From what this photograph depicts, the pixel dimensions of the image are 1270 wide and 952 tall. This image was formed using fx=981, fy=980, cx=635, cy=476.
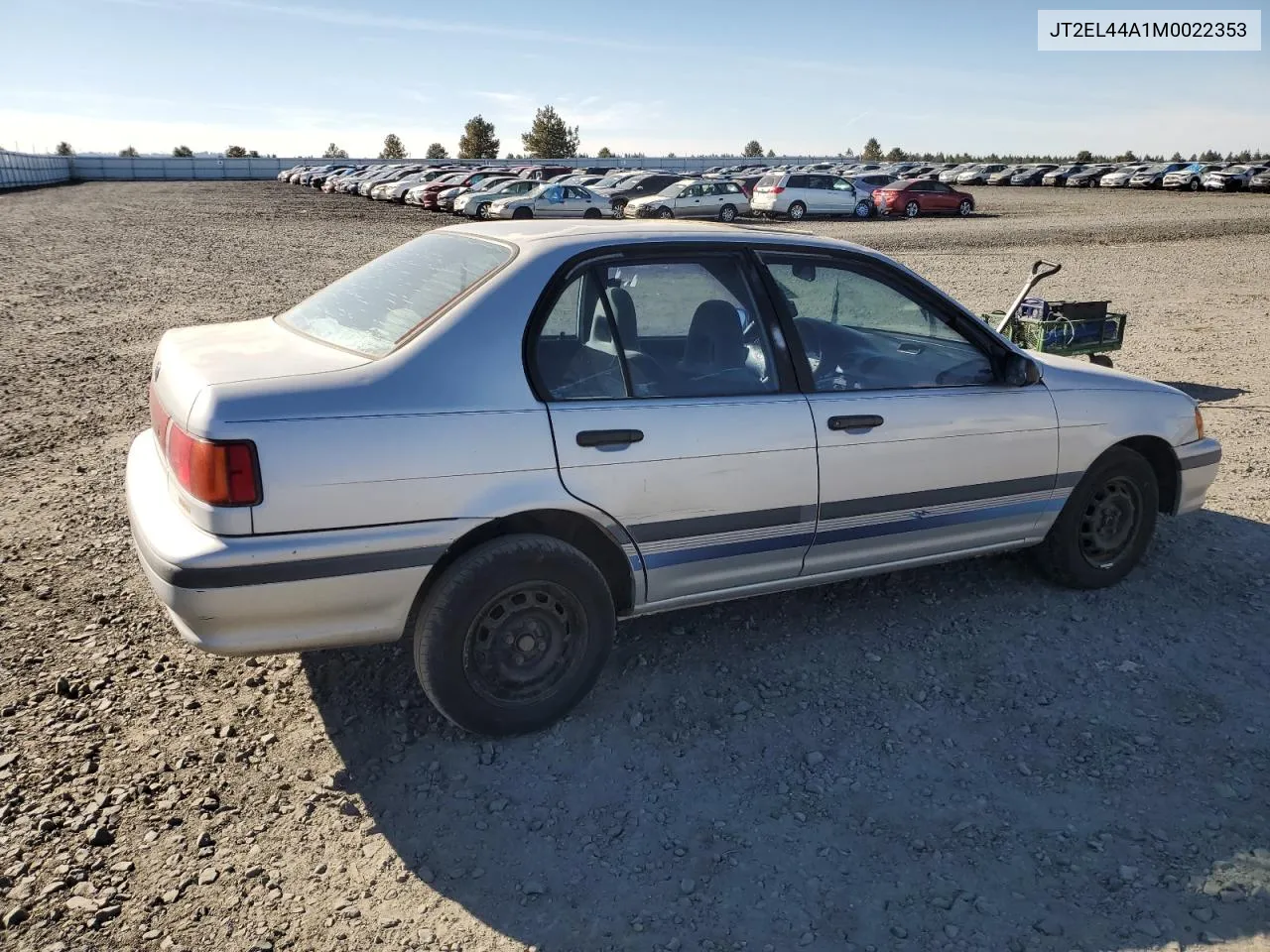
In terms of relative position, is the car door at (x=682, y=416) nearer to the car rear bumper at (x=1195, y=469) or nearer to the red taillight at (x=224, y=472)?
the red taillight at (x=224, y=472)

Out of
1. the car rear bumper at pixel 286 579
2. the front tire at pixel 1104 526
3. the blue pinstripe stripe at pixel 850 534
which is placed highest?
the car rear bumper at pixel 286 579

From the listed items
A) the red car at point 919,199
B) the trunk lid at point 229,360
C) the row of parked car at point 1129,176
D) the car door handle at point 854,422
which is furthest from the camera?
the row of parked car at point 1129,176

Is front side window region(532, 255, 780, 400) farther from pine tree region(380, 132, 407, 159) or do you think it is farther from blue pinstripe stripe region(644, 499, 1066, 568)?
pine tree region(380, 132, 407, 159)

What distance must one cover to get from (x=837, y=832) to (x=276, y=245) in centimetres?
2115

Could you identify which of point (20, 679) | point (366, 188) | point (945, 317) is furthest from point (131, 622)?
point (366, 188)

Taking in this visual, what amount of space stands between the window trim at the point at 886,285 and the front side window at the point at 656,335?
96 millimetres

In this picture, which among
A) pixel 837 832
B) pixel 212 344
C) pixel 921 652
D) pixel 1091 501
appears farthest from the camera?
pixel 1091 501

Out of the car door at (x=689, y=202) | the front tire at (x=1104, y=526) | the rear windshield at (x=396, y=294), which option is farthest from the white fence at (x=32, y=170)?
the front tire at (x=1104, y=526)

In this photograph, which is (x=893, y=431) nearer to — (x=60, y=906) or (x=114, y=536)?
(x=60, y=906)

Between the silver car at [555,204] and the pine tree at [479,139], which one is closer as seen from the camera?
the silver car at [555,204]

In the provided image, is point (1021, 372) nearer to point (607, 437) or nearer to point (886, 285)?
point (886, 285)

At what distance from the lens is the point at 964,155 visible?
343 ft

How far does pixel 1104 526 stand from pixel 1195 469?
0.56 metres

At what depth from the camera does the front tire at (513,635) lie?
3.25 m
